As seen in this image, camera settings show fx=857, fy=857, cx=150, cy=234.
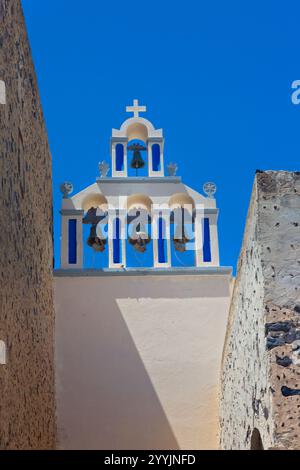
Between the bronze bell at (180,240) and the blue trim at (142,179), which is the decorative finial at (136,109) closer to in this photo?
the blue trim at (142,179)

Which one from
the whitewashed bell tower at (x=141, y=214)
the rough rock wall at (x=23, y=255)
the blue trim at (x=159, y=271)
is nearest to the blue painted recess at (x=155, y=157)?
the whitewashed bell tower at (x=141, y=214)

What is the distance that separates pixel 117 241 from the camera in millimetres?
8914

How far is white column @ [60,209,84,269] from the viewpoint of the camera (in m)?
8.64

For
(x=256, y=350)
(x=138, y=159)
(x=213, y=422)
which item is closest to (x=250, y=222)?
(x=256, y=350)

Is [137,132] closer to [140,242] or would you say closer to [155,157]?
[155,157]

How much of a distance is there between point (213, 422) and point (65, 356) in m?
1.52

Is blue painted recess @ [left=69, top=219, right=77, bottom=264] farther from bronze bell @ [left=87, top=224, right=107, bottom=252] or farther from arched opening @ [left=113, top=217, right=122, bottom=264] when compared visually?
arched opening @ [left=113, top=217, right=122, bottom=264]

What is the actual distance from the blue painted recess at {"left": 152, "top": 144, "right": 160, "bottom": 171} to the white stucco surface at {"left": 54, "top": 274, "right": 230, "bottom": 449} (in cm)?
141

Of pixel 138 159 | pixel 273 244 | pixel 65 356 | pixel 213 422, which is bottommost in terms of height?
pixel 213 422

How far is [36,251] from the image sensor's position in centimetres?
689

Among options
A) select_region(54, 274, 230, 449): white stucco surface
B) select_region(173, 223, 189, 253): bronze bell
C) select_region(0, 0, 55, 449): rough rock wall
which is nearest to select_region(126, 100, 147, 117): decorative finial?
select_region(173, 223, 189, 253): bronze bell

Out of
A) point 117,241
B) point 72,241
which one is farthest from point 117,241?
point 72,241

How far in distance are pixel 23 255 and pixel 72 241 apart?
9.27ft
